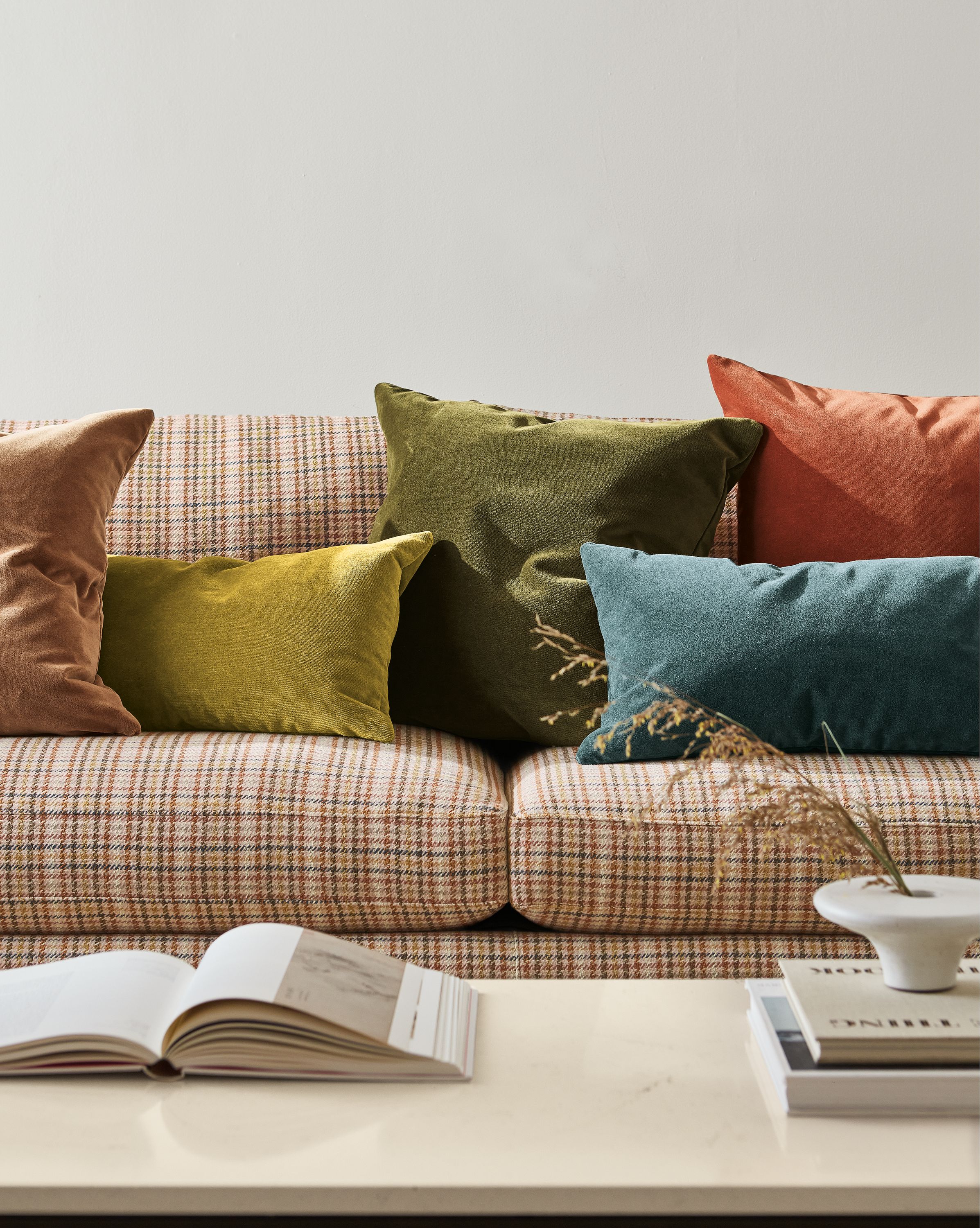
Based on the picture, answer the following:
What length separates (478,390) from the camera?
2.52m

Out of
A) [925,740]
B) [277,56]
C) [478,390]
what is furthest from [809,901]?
[277,56]

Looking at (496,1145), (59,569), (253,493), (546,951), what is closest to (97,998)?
(496,1145)

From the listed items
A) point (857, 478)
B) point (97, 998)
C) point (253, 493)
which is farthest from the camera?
point (253, 493)

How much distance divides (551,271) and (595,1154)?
2121 millimetres

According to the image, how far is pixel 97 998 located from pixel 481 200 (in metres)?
2.07

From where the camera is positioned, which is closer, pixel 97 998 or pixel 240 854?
pixel 97 998

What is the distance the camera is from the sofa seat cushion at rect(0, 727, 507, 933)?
4.48 ft

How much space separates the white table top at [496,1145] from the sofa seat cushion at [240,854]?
515 mm

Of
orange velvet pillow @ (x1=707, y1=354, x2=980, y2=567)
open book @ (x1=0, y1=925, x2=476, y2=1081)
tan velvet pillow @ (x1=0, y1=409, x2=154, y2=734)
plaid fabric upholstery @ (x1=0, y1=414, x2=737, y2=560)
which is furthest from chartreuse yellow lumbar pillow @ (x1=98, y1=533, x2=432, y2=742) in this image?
open book @ (x1=0, y1=925, x2=476, y2=1081)

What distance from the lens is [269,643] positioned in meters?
1.68

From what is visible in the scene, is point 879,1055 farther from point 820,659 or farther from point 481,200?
point 481,200

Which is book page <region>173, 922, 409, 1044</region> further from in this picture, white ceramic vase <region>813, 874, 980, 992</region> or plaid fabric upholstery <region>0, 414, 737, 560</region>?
plaid fabric upholstery <region>0, 414, 737, 560</region>

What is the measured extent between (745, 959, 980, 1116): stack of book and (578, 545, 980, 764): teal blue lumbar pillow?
0.70 m

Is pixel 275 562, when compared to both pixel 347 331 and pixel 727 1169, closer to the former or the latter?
pixel 347 331
